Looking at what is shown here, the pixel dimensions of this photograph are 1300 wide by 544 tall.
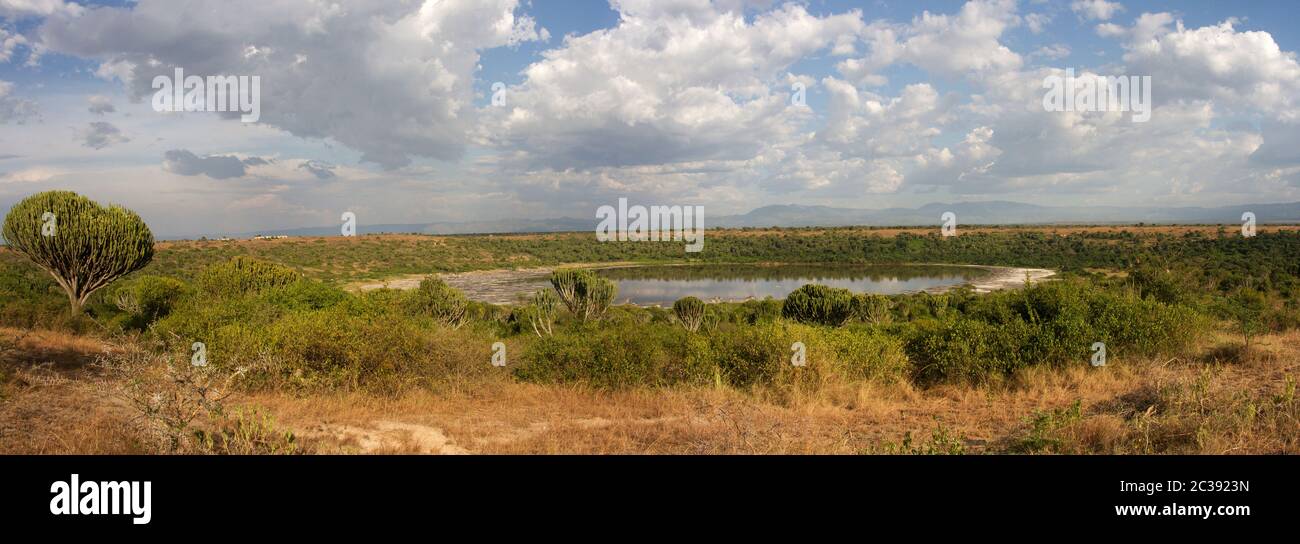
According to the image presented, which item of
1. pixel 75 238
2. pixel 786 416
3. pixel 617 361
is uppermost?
pixel 75 238

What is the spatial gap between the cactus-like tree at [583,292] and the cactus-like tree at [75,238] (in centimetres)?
1488

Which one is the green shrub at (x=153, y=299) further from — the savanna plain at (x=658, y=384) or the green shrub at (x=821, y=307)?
the green shrub at (x=821, y=307)

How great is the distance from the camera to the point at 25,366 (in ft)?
33.4

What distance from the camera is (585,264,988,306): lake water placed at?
5134 cm

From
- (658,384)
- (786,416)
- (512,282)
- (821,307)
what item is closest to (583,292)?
(821,307)

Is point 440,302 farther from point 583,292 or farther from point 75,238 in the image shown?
point 75,238

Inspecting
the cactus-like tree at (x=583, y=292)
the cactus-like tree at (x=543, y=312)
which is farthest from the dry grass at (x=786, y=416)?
the cactus-like tree at (x=583, y=292)

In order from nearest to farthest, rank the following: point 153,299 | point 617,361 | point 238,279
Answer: point 617,361
point 238,279
point 153,299

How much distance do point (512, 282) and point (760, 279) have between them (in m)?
25.9

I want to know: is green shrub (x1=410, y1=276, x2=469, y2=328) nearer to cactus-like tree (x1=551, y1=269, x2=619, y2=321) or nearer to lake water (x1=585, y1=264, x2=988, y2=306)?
cactus-like tree (x1=551, y1=269, x2=619, y2=321)

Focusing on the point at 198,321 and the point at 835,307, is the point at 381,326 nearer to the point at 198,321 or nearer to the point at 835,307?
the point at 198,321

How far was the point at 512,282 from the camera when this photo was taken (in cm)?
6153
